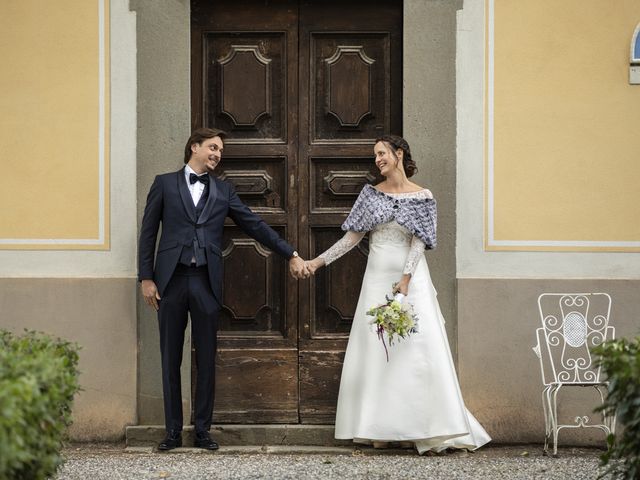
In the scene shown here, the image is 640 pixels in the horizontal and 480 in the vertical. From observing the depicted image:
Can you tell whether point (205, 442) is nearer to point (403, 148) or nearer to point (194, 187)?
point (194, 187)

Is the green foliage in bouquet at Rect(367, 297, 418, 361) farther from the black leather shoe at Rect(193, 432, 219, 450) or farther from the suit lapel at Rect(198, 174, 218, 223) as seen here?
the black leather shoe at Rect(193, 432, 219, 450)

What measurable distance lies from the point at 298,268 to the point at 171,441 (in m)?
1.38

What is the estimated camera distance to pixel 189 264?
6.92m

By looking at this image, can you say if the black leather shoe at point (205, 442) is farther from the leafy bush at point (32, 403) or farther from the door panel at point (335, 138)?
→ the leafy bush at point (32, 403)

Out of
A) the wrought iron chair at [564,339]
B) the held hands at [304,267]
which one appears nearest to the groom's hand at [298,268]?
the held hands at [304,267]

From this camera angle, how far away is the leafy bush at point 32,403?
3627 mm

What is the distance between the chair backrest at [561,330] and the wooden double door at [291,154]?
1.31 meters

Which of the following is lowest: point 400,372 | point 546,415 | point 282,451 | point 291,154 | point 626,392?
point 282,451

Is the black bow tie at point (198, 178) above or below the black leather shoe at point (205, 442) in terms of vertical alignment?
above

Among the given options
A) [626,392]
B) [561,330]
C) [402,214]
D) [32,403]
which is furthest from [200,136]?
[626,392]

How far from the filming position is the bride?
6910mm

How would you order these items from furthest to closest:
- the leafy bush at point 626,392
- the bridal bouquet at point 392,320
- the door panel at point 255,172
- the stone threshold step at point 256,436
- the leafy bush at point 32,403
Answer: the door panel at point 255,172 → the stone threshold step at point 256,436 → the bridal bouquet at point 392,320 → the leafy bush at point 626,392 → the leafy bush at point 32,403

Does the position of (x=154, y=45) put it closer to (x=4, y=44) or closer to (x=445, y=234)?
(x=4, y=44)

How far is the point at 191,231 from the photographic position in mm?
6945
